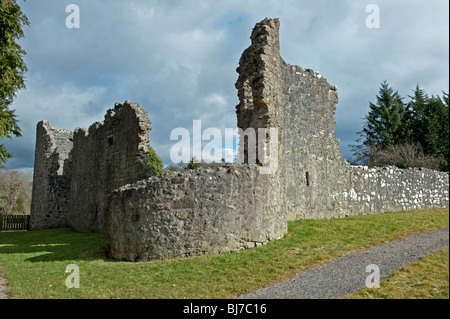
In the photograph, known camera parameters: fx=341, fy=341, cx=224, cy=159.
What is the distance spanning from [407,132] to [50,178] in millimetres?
31609

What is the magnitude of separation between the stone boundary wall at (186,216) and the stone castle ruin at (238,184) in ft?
0.08

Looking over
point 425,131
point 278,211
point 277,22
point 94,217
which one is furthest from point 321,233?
point 425,131

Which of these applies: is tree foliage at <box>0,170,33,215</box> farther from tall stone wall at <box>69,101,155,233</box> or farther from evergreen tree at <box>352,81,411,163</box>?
evergreen tree at <box>352,81,411,163</box>

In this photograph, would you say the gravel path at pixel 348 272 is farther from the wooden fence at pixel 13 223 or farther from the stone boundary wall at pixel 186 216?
the wooden fence at pixel 13 223

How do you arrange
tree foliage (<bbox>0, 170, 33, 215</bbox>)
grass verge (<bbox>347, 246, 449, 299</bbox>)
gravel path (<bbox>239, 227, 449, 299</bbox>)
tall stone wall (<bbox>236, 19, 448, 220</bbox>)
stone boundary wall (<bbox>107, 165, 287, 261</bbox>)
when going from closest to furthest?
grass verge (<bbox>347, 246, 449, 299</bbox>), gravel path (<bbox>239, 227, 449, 299</bbox>), stone boundary wall (<bbox>107, 165, 287, 261</bbox>), tall stone wall (<bbox>236, 19, 448, 220</bbox>), tree foliage (<bbox>0, 170, 33, 215</bbox>)

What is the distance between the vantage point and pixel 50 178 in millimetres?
24172

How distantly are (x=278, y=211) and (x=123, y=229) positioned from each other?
4.42 meters

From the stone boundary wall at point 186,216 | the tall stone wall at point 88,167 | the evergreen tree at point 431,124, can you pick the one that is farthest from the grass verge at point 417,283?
the evergreen tree at point 431,124

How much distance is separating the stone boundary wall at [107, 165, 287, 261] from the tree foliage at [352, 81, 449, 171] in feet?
78.7

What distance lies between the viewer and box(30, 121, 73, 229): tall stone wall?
Result: 23.7 meters

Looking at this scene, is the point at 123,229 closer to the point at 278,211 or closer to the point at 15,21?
the point at 278,211

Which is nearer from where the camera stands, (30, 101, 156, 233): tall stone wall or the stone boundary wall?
the stone boundary wall

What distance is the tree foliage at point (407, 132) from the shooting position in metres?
29.3

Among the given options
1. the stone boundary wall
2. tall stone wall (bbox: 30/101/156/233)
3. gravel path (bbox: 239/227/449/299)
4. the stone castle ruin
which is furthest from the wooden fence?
gravel path (bbox: 239/227/449/299)
